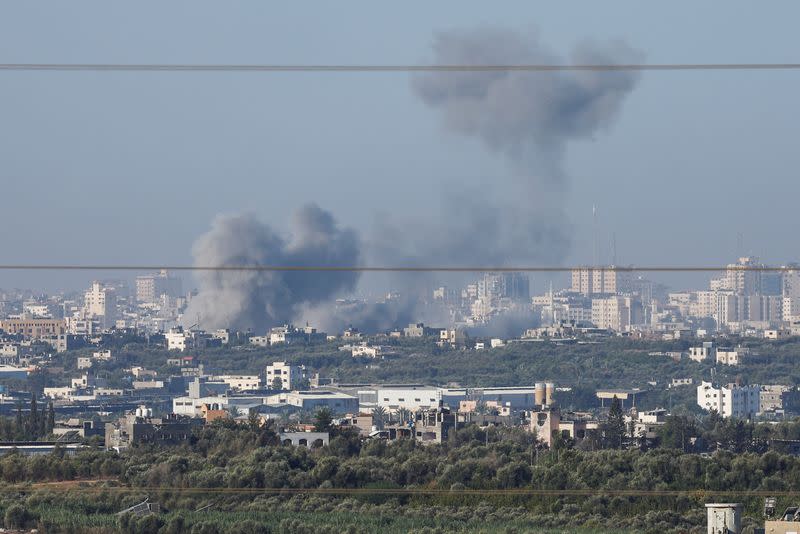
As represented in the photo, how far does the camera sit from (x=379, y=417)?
46062mm

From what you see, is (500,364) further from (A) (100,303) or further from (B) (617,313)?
(A) (100,303)

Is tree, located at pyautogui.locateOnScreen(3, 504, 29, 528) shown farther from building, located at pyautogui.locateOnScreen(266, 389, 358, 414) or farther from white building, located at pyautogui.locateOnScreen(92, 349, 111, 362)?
white building, located at pyautogui.locateOnScreen(92, 349, 111, 362)

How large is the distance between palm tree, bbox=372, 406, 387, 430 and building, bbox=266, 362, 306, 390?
37.3 feet

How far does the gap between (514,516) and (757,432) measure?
13.0m

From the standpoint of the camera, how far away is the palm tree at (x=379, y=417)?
41281 mm

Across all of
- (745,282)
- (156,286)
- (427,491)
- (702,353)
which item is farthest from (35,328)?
(427,491)

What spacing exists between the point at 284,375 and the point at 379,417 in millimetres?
19776

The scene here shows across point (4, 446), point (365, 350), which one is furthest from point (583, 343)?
point (4, 446)

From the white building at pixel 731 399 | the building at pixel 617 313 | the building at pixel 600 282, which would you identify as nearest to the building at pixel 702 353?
the white building at pixel 731 399

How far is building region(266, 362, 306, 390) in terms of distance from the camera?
64625 millimetres

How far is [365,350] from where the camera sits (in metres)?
72.9

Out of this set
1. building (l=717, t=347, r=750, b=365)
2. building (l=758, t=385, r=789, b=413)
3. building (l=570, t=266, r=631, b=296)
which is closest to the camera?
building (l=758, t=385, r=789, b=413)

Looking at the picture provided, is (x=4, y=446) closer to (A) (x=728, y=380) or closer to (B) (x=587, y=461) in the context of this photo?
(B) (x=587, y=461)

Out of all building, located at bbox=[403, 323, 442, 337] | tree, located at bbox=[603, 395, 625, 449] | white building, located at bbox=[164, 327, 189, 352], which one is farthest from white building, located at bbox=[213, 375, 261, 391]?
tree, located at bbox=[603, 395, 625, 449]
